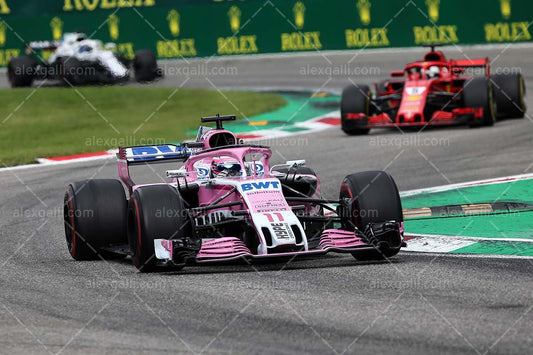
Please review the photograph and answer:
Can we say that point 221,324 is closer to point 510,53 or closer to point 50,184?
point 50,184

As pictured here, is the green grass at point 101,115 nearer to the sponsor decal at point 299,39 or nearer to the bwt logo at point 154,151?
the sponsor decal at point 299,39

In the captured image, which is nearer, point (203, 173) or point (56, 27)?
point (203, 173)

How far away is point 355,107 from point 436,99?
138 centimetres

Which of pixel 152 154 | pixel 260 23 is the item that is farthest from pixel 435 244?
pixel 260 23

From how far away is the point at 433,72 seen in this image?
729 inches

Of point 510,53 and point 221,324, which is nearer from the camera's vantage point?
point 221,324

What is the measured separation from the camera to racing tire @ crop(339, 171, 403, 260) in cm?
880

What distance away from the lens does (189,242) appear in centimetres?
836

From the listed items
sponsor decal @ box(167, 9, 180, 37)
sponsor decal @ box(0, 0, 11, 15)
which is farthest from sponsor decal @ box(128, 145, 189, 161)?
sponsor decal @ box(0, 0, 11, 15)

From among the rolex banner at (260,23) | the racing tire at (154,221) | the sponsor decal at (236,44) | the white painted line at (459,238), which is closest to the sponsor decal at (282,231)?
the racing tire at (154,221)

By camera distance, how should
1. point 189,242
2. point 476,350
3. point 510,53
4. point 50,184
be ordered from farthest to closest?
point 510,53 → point 50,184 → point 189,242 → point 476,350

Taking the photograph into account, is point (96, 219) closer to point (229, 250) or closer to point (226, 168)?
point (226, 168)

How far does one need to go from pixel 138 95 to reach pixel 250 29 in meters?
6.32

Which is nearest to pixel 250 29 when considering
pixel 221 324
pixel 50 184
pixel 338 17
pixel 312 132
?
pixel 338 17
